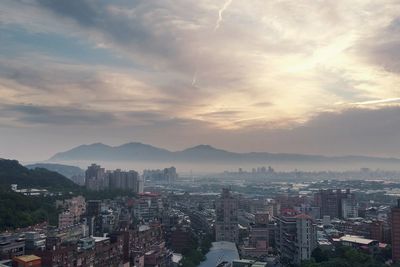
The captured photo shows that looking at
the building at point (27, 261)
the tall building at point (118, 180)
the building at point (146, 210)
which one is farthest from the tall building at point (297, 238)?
the tall building at point (118, 180)

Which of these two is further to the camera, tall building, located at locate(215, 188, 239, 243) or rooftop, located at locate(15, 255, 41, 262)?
tall building, located at locate(215, 188, 239, 243)

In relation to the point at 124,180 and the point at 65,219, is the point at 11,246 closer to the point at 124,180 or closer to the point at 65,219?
the point at 65,219

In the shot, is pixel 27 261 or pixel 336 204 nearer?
pixel 27 261

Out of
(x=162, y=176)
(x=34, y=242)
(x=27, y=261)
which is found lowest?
(x=27, y=261)

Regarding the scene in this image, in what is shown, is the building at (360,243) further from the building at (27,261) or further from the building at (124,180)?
the building at (124,180)

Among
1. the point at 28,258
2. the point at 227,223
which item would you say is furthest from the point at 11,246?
the point at 227,223

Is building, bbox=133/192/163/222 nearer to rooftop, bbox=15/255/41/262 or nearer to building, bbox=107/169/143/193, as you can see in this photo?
rooftop, bbox=15/255/41/262

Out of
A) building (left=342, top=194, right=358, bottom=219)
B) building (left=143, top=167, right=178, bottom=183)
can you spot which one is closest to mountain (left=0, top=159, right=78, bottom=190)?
building (left=342, top=194, right=358, bottom=219)

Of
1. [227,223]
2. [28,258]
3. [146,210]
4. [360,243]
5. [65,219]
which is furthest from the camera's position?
[146,210]
